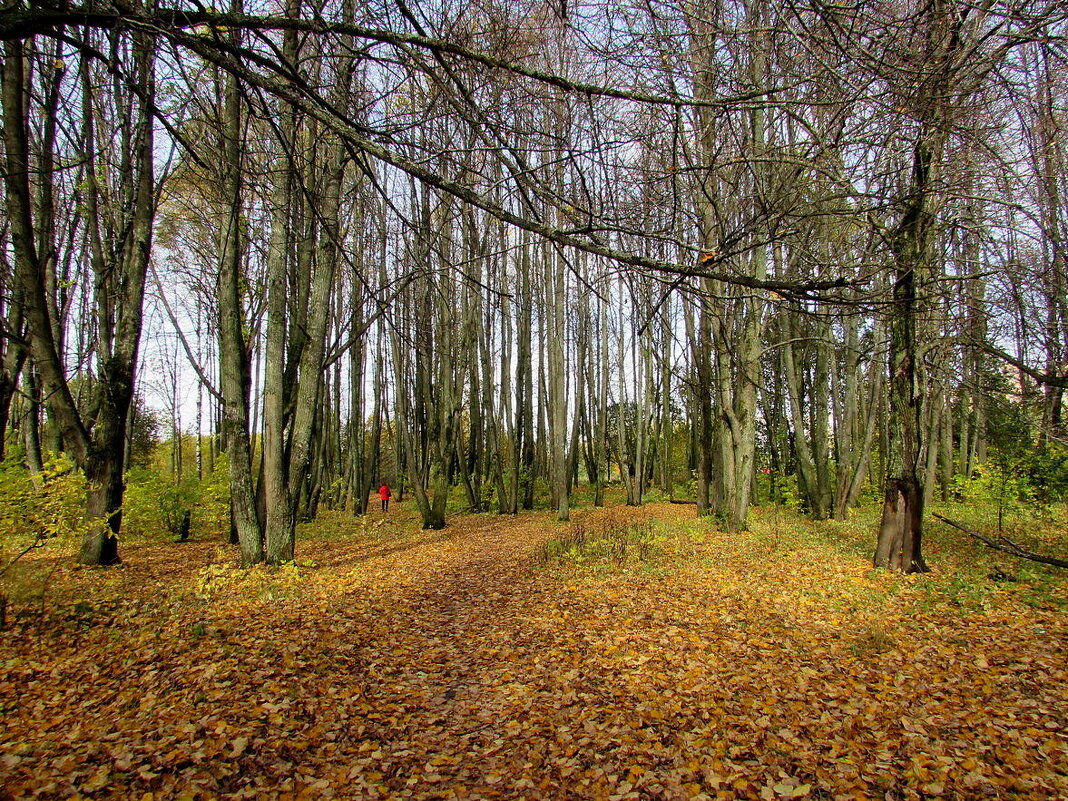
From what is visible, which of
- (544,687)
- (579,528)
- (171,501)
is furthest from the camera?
(171,501)

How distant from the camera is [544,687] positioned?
3928 millimetres

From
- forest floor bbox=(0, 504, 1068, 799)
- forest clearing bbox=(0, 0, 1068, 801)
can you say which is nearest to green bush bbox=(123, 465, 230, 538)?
forest clearing bbox=(0, 0, 1068, 801)

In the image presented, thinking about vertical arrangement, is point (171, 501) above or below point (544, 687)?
above

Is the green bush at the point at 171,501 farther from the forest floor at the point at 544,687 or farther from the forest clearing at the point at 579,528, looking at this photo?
the forest floor at the point at 544,687

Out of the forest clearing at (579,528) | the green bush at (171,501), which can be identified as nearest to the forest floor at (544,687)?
the forest clearing at (579,528)

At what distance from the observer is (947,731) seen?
122 inches

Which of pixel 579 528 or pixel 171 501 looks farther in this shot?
pixel 171 501

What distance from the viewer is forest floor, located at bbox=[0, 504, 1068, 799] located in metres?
2.76

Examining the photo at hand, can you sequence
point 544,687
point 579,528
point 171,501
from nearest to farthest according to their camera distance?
point 544,687 → point 579,528 → point 171,501

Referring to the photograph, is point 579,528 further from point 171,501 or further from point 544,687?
point 171,501

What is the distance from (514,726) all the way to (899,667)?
3.06m

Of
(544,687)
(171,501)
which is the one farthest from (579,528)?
(171,501)

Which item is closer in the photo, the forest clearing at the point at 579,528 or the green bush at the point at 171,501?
the forest clearing at the point at 579,528

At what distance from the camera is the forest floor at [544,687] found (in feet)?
9.05
